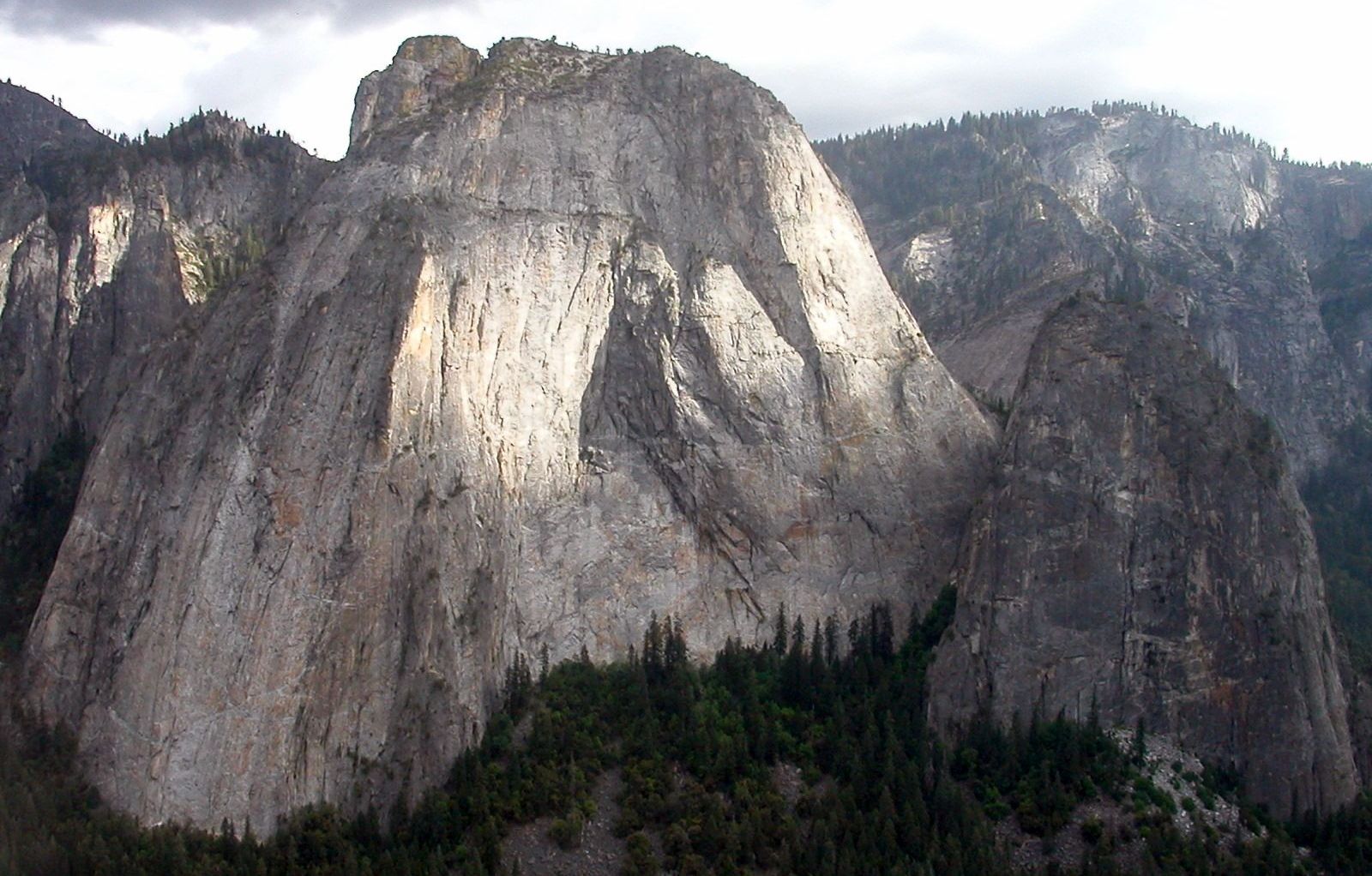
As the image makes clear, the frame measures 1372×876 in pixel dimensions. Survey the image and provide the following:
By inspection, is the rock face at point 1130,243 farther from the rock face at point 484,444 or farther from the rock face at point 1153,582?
the rock face at point 484,444

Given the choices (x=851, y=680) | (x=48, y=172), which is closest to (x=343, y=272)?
(x=851, y=680)

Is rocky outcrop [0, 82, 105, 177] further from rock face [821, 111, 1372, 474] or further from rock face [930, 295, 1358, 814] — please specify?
rock face [930, 295, 1358, 814]

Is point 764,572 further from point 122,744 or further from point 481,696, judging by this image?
point 122,744

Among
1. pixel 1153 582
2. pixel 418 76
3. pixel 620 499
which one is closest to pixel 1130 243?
pixel 1153 582

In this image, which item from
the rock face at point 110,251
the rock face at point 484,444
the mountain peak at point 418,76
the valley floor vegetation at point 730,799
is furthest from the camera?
the rock face at point 110,251

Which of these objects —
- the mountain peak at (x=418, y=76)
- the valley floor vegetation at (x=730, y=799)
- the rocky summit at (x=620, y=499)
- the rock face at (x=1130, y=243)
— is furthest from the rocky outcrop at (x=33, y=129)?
the valley floor vegetation at (x=730, y=799)
